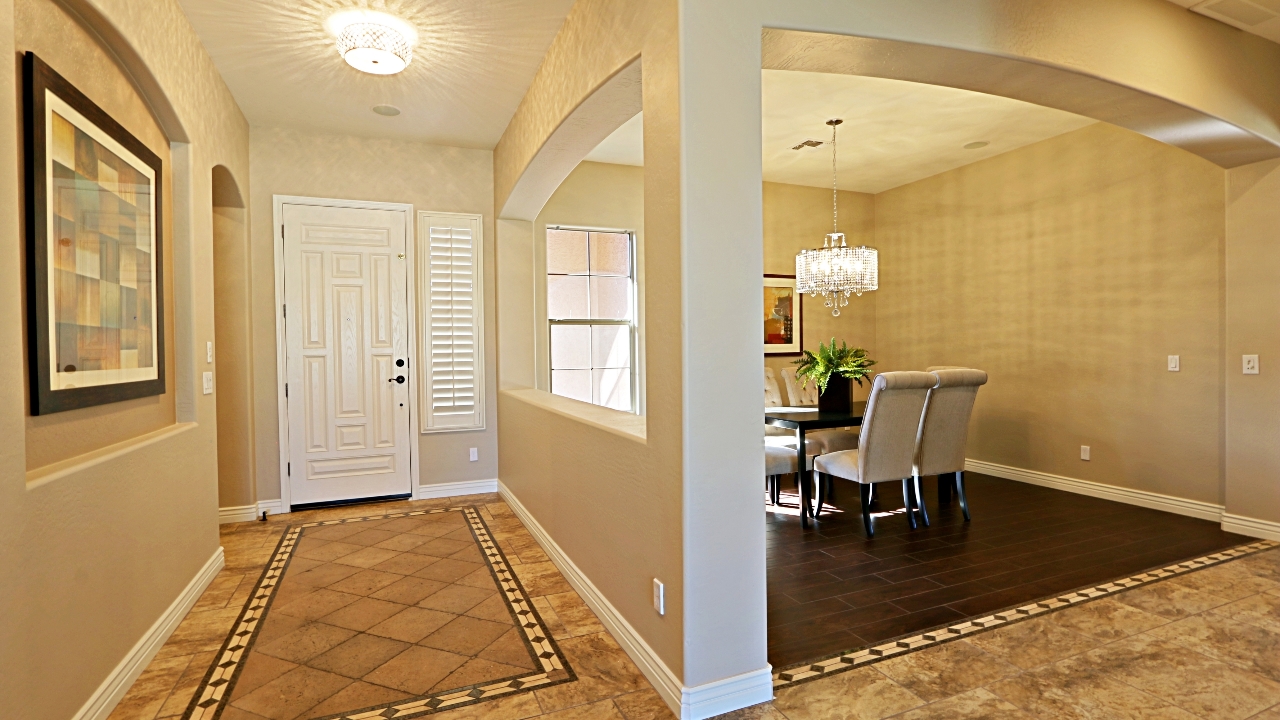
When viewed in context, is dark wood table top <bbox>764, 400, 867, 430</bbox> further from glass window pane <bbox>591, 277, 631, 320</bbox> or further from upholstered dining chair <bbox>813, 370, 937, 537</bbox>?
glass window pane <bbox>591, 277, 631, 320</bbox>

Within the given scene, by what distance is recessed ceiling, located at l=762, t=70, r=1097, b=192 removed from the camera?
4113 mm

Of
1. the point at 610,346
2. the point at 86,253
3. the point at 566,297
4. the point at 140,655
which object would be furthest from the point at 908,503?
the point at 86,253

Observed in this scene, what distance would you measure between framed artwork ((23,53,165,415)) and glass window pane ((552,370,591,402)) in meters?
3.15

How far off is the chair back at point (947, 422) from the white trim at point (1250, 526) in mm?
1454

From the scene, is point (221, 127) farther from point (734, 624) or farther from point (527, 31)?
point (734, 624)

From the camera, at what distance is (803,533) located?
12.7 feet

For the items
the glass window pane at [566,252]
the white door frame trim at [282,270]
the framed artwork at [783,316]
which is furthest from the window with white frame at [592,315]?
the framed artwork at [783,316]

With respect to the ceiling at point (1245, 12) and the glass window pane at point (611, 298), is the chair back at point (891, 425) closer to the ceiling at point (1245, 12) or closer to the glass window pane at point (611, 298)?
the ceiling at point (1245, 12)

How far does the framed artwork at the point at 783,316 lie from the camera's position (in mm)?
6359

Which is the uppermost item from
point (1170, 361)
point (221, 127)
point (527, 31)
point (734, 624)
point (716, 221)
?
point (527, 31)

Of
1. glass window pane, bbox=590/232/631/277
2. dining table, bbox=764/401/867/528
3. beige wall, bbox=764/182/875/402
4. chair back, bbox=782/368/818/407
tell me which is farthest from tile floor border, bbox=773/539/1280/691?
glass window pane, bbox=590/232/631/277

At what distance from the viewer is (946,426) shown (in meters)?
4.05

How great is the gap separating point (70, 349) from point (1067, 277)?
583cm

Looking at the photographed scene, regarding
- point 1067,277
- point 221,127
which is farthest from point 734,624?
point 1067,277
